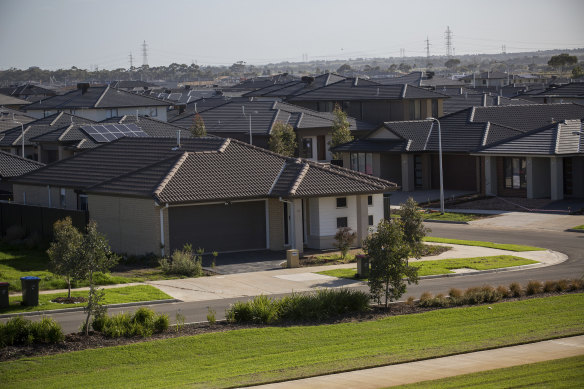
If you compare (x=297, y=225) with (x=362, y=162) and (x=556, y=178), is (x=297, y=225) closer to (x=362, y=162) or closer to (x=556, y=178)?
(x=556, y=178)

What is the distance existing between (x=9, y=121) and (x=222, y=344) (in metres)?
60.8

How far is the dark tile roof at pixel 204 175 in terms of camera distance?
127 ft

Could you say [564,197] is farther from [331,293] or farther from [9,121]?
[9,121]

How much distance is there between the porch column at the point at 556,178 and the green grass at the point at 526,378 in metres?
36.5

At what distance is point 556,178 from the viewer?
54.1 meters

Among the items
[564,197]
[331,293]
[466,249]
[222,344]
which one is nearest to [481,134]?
[564,197]

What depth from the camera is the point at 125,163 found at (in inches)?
1708

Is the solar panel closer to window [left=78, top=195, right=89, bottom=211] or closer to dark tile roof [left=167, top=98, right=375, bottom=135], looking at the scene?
dark tile roof [left=167, top=98, right=375, bottom=135]

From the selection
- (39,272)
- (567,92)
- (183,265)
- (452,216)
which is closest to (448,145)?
(452,216)

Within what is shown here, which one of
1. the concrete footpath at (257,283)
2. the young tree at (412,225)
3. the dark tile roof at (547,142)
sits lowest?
the concrete footpath at (257,283)

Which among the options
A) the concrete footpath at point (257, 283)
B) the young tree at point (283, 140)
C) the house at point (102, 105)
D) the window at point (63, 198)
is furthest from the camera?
the house at point (102, 105)

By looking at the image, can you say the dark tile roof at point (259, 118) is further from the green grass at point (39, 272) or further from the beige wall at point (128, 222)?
the green grass at point (39, 272)

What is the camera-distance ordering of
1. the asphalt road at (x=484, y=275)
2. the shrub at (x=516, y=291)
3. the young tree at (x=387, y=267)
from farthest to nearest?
the shrub at (x=516, y=291) < the asphalt road at (x=484, y=275) < the young tree at (x=387, y=267)

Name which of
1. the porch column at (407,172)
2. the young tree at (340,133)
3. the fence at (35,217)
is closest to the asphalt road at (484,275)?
the fence at (35,217)
